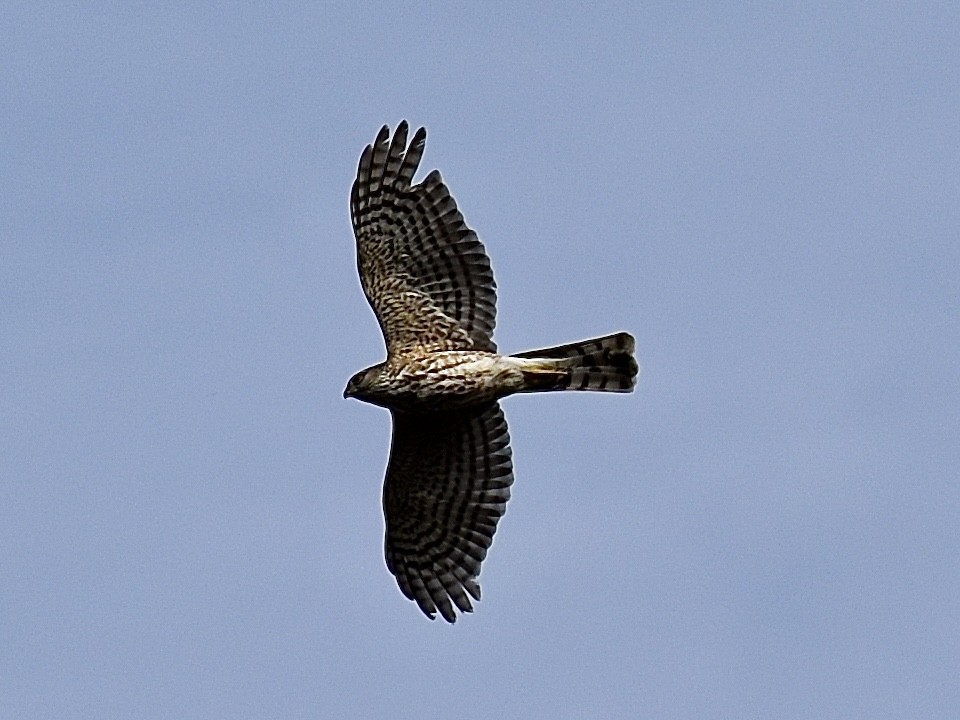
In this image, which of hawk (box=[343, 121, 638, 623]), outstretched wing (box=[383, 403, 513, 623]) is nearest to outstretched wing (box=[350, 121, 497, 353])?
hawk (box=[343, 121, 638, 623])

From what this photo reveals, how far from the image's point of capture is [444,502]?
19.2 meters

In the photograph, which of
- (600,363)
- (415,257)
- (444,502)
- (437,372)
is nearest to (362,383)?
(437,372)

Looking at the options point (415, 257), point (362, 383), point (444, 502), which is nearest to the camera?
point (362, 383)

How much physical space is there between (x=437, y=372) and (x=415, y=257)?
4.42 feet

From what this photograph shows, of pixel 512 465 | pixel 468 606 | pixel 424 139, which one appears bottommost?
pixel 468 606

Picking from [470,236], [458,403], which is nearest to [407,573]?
[458,403]

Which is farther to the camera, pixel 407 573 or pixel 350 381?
pixel 407 573

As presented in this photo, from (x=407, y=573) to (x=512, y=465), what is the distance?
1525 mm

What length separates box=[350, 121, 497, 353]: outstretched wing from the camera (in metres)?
18.5

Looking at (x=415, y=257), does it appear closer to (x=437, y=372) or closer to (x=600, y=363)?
(x=437, y=372)

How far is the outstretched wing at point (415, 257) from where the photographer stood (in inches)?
730

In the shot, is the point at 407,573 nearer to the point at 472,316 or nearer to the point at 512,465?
the point at 512,465

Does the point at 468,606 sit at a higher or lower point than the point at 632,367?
lower

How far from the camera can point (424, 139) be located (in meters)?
19.1
